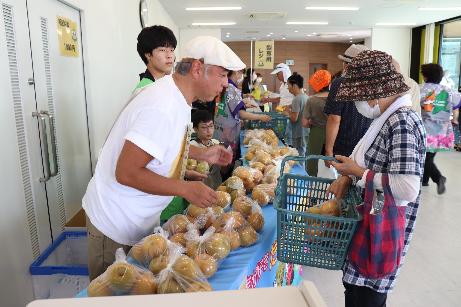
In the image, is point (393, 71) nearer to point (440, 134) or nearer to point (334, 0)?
point (440, 134)

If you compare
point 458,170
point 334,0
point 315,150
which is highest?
point 334,0

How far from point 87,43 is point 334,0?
5.87m

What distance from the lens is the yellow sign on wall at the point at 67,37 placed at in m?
2.91

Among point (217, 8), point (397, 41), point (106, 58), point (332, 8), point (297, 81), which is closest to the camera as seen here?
point (106, 58)

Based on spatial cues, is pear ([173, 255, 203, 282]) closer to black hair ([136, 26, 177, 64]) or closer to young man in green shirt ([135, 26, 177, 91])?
young man in green shirt ([135, 26, 177, 91])

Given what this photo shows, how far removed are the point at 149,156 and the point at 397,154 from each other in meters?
0.86

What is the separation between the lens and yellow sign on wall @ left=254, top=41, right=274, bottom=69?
790 cm

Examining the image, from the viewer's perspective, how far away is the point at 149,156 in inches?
46.9

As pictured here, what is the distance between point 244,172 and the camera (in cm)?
210

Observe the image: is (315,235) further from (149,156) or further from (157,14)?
(157,14)

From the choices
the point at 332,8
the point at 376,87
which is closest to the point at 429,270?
the point at 376,87

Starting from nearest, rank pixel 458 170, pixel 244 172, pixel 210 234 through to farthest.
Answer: pixel 210 234 → pixel 244 172 → pixel 458 170

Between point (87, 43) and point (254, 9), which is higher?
point (254, 9)

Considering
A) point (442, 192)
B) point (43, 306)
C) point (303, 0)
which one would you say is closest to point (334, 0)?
point (303, 0)
